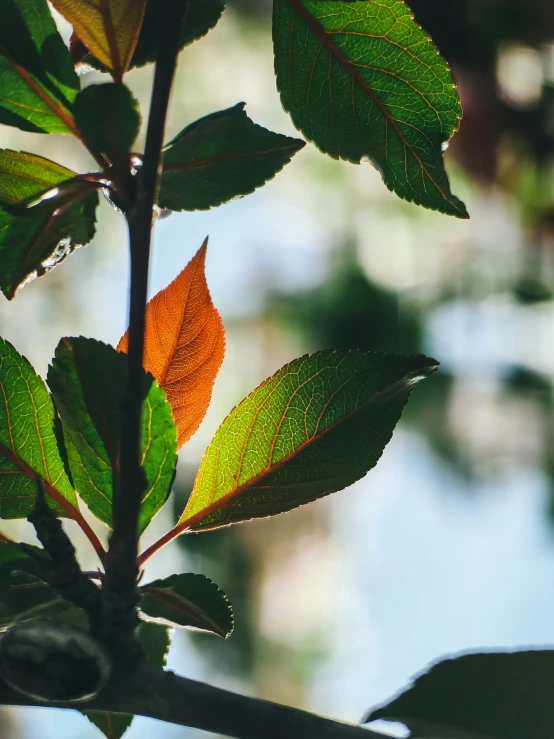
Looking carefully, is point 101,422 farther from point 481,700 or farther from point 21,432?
point 481,700

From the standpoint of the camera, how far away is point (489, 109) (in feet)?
7.75

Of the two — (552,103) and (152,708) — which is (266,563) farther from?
(152,708)

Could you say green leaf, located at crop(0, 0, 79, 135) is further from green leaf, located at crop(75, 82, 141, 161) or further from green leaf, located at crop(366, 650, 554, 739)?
green leaf, located at crop(366, 650, 554, 739)

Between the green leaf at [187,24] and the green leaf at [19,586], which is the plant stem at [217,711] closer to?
the green leaf at [19,586]

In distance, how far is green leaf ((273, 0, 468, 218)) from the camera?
0.26 meters

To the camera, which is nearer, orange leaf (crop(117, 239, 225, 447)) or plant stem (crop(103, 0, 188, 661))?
plant stem (crop(103, 0, 188, 661))

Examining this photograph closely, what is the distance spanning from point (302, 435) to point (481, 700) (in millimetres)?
108

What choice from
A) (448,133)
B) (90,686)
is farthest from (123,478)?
(448,133)

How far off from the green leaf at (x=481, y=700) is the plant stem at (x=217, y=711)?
2 cm

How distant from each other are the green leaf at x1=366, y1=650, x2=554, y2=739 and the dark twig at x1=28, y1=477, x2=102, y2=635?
10 centimetres

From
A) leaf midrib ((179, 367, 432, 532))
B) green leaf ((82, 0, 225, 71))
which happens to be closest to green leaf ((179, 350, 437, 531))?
leaf midrib ((179, 367, 432, 532))

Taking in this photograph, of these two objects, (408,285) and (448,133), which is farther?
(408,285)

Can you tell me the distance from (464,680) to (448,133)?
180 millimetres

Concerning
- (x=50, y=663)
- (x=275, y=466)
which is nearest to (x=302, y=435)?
(x=275, y=466)
